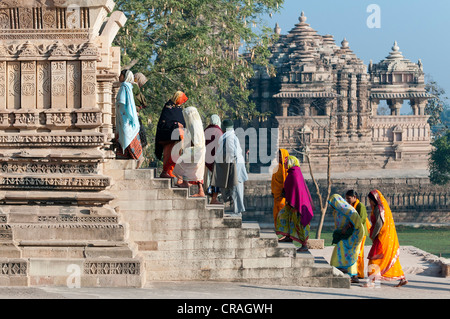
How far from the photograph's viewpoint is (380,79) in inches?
2250

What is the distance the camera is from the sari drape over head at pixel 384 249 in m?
12.1

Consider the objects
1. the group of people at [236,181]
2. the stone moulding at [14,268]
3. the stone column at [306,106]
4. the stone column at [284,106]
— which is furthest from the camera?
the stone column at [284,106]

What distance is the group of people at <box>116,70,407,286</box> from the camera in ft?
39.2

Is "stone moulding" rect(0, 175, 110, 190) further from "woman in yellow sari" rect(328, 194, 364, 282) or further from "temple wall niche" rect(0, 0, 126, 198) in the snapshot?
"woman in yellow sari" rect(328, 194, 364, 282)

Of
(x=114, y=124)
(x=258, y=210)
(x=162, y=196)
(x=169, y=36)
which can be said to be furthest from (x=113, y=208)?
(x=258, y=210)

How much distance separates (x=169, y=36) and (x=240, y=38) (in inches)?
92.2

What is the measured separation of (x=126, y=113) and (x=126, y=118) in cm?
8

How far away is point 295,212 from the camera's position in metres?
12.7

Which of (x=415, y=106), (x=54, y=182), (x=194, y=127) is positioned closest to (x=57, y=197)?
(x=54, y=182)

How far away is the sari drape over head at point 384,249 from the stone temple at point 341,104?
3725cm

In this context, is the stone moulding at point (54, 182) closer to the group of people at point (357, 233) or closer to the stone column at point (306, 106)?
the group of people at point (357, 233)

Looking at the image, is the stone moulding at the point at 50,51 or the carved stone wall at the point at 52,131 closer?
the carved stone wall at the point at 52,131

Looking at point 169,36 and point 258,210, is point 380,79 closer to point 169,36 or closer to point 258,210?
point 258,210

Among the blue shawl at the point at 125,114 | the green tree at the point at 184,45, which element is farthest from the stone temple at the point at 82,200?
the green tree at the point at 184,45
